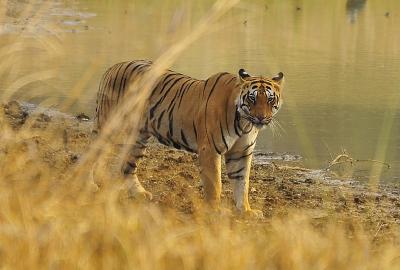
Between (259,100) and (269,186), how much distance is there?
5.94 ft

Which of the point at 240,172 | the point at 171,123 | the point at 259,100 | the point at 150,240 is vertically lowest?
the point at 240,172

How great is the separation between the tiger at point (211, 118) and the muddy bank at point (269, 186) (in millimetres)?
219

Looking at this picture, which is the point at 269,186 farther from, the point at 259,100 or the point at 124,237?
the point at 124,237

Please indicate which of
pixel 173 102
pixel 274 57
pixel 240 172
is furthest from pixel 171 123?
pixel 274 57

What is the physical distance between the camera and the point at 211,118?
20.5 ft

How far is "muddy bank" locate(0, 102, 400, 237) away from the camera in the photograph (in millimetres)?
6422

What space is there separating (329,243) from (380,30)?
1638 centimetres

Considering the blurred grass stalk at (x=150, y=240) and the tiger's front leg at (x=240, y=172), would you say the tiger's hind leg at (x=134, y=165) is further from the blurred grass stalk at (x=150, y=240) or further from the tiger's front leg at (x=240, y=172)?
the blurred grass stalk at (x=150, y=240)

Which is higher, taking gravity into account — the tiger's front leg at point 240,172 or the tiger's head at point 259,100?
the tiger's head at point 259,100

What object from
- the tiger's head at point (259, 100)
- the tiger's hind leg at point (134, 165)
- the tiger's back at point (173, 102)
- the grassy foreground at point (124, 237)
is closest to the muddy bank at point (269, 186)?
the tiger's hind leg at point (134, 165)

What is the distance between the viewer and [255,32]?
59.9ft

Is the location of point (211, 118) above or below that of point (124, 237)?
below

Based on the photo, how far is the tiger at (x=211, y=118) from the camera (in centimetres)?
592

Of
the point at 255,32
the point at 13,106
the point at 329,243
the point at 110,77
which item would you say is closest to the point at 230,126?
the point at 110,77
